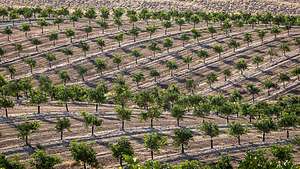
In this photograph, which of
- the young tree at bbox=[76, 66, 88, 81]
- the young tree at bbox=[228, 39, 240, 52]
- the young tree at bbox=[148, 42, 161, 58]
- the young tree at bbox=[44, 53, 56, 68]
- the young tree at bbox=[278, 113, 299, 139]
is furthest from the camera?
the young tree at bbox=[228, 39, 240, 52]

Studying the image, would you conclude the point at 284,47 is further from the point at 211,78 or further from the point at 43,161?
the point at 43,161

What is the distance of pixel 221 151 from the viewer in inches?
4614

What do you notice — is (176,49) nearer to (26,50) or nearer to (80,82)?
(80,82)

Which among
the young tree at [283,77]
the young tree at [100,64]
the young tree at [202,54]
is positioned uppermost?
the young tree at [202,54]

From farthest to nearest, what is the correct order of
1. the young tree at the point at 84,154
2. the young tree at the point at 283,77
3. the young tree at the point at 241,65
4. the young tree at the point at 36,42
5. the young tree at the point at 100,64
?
the young tree at the point at 36,42, the young tree at the point at 241,65, the young tree at the point at 100,64, the young tree at the point at 283,77, the young tree at the point at 84,154

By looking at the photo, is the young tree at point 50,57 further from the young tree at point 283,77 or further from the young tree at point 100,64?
the young tree at point 283,77

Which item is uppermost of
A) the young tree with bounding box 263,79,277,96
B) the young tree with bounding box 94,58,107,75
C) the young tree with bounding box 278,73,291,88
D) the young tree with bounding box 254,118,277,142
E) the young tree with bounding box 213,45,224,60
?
the young tree with bounding box 213,45,224,60

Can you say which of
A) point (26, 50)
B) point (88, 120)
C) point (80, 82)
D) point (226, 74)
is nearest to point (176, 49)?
point (226, 74)

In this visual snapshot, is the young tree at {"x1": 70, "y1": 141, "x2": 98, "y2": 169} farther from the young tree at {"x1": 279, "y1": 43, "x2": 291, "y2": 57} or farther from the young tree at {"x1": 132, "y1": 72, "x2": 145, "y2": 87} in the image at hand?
the young tree at {"x1": 279, "y1": 43, "x2": 291, "y2": 57}

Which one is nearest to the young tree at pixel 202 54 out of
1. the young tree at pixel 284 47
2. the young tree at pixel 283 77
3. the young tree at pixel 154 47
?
the young tree at pixel 154 47

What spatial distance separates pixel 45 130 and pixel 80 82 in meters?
52.4

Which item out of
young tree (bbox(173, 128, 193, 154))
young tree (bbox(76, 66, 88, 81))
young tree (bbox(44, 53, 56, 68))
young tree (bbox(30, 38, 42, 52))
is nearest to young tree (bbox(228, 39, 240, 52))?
young tree (bbox(76, 66, 88, 81))

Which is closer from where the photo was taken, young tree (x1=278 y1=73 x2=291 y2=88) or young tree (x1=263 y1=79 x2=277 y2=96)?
young tree (x1=263 y1=79 x2=277 y2=96)

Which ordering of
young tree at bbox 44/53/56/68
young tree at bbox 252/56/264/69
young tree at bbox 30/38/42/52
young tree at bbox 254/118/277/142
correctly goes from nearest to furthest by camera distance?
young tree at bbox 254/118/277/142 → young tree at bbox 44/53/56/68 → young tree at bbox 252/56/264/69 → young tree at bbox 30/38/42/52
